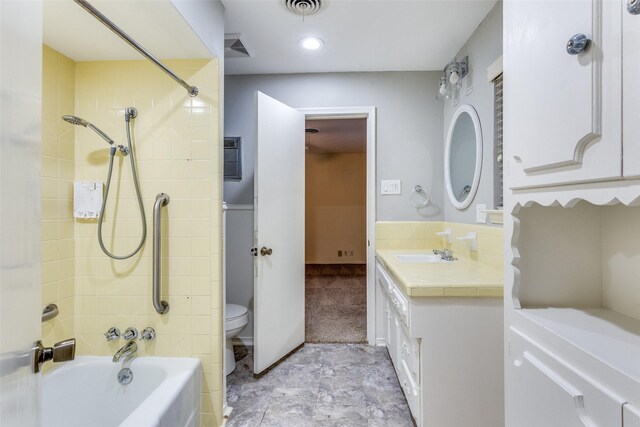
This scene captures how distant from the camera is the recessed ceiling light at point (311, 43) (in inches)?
79.0

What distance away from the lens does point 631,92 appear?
1.94 ft

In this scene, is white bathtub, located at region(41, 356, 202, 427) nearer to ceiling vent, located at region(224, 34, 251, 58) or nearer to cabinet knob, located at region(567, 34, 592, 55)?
cabinet knob, located at region(567, 34, 592, 55)

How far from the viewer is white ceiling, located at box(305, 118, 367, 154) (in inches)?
152

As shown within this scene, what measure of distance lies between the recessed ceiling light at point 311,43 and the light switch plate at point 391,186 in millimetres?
1146

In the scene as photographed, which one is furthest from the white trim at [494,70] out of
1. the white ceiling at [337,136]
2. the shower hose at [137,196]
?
the shower hose at [137,196]

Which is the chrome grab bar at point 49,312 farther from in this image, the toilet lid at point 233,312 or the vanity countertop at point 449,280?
the vanity countertop at point 449,280

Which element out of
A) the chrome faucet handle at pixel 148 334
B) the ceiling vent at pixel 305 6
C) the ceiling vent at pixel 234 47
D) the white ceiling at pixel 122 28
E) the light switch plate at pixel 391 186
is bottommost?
the chrome faucet handle at pixel 148 334

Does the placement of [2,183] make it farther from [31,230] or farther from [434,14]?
[434,14]

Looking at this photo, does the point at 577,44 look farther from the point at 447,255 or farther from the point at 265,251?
the point at 265,251

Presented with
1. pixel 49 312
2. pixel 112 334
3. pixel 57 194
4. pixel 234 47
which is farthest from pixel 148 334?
pixel 234 47

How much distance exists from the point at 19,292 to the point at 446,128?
8.58 ft

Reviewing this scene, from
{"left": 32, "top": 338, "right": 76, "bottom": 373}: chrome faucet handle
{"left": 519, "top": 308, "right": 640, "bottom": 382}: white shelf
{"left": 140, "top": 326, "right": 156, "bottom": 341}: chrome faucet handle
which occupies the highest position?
{"left": 32, "top": 338, "right": 76, "bottom": 373}: chrome faucet handle

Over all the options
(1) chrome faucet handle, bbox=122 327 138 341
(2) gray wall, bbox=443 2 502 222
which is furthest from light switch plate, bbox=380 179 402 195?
(1) chrome faucet handle, bbox=122 327 138 341

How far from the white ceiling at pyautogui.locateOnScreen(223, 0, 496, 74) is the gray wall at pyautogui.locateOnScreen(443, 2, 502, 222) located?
8cm
